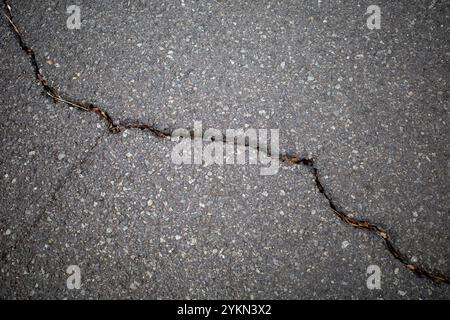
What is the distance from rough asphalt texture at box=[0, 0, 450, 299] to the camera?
180 cm

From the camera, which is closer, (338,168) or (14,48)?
(338,168)

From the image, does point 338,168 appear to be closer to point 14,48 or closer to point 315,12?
point 315,12

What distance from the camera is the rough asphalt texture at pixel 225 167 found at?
180cm

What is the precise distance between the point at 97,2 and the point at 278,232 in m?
1.88

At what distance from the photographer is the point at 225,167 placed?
6.52ft

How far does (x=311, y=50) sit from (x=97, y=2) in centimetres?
144

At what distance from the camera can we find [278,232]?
73.2 inches

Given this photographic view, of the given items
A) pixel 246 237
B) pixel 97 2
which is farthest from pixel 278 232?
pixel 97 2

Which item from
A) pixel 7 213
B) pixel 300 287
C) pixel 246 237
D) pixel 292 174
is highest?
pixel 292 174

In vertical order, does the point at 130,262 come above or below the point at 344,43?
below
